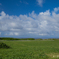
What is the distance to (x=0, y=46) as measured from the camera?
13609 mm

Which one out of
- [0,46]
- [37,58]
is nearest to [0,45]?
[0,46]

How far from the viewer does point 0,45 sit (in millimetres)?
13820

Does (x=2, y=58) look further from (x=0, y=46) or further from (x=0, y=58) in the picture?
(x=0, y=46)

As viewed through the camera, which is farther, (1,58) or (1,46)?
(1,46)

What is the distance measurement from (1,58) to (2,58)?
89mm

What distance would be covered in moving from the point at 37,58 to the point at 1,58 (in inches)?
132

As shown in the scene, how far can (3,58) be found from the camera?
6773mm

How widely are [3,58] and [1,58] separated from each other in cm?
18

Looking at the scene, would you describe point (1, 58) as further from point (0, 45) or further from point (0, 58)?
point (0, 45)

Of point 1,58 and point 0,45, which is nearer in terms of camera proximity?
point 1,58

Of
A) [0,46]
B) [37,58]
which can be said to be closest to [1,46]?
[0,46]

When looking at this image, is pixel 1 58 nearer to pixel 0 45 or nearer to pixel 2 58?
pixel 2 58

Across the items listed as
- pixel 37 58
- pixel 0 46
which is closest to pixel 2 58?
pixel 37 58

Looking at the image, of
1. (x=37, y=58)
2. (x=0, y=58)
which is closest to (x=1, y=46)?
(x=0, y=58)
